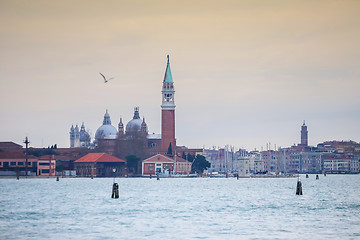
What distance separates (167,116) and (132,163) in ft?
47.0

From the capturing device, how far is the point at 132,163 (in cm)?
14650

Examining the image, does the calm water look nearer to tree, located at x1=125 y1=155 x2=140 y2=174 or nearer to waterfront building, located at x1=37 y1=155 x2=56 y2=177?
waterfront building, located at x1=37 y1=155 x2=56 y2=177

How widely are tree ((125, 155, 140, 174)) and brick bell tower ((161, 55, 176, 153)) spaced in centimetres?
1084

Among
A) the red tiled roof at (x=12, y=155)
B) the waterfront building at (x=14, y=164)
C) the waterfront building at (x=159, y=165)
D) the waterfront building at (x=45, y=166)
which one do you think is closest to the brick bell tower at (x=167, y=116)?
the waterfront building at (x=159, y=165)

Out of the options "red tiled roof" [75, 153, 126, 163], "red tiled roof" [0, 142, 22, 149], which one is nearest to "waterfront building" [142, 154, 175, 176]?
"red tiled roof" [75, 153, 126, 163]

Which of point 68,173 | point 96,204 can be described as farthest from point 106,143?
point 96,204

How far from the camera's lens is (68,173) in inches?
5778

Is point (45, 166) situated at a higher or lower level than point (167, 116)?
lower

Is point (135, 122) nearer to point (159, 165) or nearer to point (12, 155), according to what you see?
point (159, 165)

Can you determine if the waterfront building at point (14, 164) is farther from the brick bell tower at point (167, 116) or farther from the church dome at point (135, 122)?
the church dome at point (135, 122)

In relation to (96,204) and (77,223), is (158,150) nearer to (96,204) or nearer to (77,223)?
(96,204)

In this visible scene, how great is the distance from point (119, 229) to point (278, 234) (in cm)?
713

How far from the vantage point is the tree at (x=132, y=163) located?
481 feet

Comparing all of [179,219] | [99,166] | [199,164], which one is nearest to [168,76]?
[199,164]
